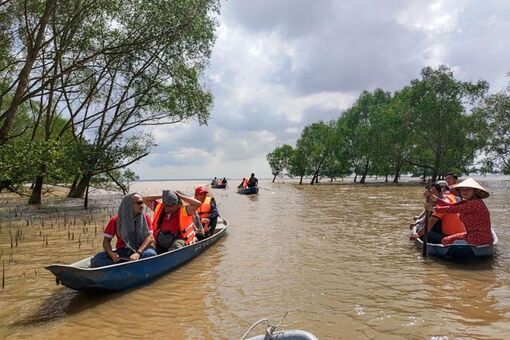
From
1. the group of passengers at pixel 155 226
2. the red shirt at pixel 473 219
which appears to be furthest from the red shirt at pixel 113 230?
the red shirt at pixel 473 219

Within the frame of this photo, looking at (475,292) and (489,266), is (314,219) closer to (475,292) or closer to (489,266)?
(489,266)

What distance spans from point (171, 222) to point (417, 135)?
49.2m

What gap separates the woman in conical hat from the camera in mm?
8508

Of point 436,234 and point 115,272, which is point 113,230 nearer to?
point 115,272

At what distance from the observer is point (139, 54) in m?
20.0

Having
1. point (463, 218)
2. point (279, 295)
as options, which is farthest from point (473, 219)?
point (279, 295)

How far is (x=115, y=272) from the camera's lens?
6.68 metres

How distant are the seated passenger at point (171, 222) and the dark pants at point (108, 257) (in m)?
1.17

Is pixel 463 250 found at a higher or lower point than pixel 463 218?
lower

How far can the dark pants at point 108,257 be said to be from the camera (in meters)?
7.12

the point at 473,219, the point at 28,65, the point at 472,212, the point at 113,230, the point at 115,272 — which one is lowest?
the point at 115,272

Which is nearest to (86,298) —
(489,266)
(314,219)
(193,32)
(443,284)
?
(443,284)

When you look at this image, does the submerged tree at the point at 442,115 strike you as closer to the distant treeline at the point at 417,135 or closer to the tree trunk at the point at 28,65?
the distant treeline at the point at 417,135

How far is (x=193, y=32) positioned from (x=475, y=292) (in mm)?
16369
